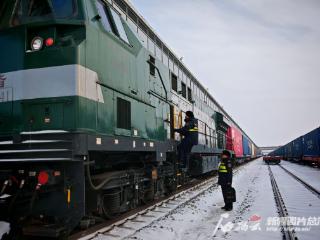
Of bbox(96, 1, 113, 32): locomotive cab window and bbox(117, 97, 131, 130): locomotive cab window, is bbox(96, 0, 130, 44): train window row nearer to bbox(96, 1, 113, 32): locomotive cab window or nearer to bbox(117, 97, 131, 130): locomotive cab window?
bbox(96, 1, 113, 32): locomotive cab window

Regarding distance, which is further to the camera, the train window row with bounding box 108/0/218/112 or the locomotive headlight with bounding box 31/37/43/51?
the train window row with bounding box 108/0/218/112

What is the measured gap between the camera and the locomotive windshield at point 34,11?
4637 millimetres

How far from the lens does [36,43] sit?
15.1 ft

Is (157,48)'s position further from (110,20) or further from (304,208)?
(304,208)

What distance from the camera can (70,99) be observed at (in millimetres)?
4312

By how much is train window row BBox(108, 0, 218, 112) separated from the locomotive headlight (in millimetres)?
1794

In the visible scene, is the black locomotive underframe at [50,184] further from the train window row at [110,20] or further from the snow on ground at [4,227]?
the train window row at [110,20]

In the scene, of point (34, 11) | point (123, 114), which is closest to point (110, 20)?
point (34, 11)

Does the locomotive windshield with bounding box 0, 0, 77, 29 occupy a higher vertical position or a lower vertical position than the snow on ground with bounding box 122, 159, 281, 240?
higher

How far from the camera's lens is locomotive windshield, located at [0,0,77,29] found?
4.64 m

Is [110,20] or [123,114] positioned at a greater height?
[110,20]

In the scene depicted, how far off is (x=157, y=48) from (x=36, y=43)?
13.8ft

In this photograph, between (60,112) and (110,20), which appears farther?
(110,20)

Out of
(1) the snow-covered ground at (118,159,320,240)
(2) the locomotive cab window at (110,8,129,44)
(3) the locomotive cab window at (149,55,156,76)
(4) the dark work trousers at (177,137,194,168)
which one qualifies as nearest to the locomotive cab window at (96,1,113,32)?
(2) the locomotive cab window at (110,8,129,44)
